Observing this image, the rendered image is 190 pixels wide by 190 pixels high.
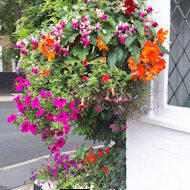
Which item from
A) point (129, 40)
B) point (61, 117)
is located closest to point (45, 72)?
point (61, 117)

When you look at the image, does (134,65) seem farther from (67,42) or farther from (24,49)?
(24,49)

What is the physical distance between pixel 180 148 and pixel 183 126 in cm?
23

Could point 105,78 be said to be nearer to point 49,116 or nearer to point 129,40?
point 129,40

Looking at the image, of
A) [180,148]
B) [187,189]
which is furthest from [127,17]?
[187,189]

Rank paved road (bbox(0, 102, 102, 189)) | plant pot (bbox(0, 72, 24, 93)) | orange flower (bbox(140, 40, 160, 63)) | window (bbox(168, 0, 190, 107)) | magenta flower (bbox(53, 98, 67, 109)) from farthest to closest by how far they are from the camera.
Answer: plant pot (bbox(0, 72, 24, 93)) < paved road (bbox(0, 102, 102, 189)) < window (bbox(168, 0, 190, 107)) < magenta flower (bbox(53, 98, 67, 109)) < orange flower (bbox(140, 40, 160, 63))

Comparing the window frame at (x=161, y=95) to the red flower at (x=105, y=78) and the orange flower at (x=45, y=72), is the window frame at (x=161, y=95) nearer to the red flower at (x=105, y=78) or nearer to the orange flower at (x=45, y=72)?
the red flower at (x=105, y=78)

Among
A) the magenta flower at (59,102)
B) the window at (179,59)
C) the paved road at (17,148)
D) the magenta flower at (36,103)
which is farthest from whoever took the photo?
the paved road at (17,148)

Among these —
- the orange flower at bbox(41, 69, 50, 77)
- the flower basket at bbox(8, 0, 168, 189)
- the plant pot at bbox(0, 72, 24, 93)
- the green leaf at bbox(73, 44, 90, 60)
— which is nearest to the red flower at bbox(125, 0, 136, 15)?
the flower basket at bbox(8, 0, 168, 189)

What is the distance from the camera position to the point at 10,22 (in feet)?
40.8

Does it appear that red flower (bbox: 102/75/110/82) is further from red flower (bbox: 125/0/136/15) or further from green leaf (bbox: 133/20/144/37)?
red flower (bbox: 125/0/136/15)

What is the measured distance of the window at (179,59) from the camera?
2277mm

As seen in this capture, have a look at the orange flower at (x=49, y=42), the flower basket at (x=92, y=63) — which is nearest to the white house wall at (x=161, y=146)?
the flower basket at (x=92, y=63)

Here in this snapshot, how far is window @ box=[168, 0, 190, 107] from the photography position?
2277 mm

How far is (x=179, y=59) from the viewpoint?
230cm
